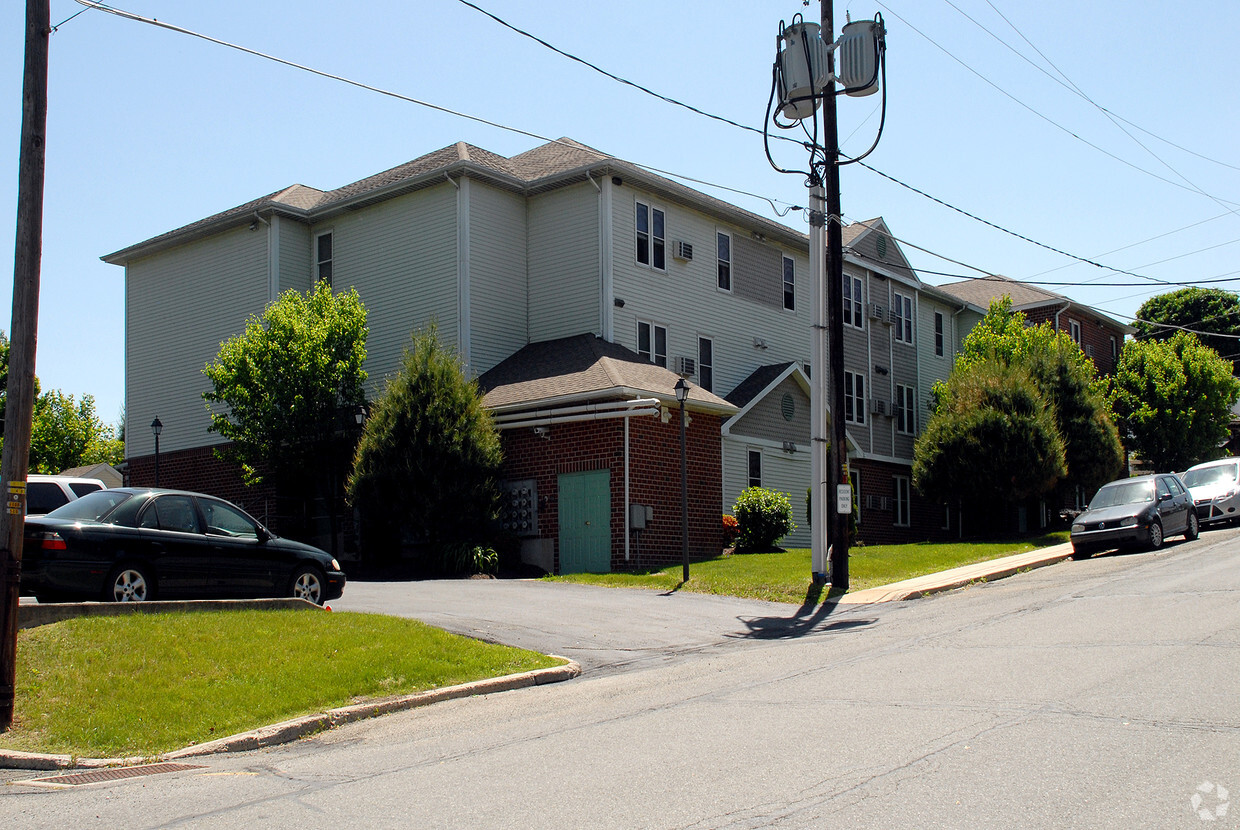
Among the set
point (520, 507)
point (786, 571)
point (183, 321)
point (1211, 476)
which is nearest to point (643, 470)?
point (520, 507)

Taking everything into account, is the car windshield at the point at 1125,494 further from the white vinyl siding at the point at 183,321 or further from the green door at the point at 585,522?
the white vinyl siding at the point at 183,321

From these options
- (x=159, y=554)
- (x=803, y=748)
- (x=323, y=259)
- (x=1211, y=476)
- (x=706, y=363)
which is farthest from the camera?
(x=323, y=259)

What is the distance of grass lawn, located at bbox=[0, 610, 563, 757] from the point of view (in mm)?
8492

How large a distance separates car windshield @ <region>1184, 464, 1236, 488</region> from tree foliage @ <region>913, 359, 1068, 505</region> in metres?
3.09

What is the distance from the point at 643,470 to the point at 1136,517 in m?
9.89

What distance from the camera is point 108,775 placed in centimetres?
754

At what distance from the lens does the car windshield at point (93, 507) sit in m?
12.2

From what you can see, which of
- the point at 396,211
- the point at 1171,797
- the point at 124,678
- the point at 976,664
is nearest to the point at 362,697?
the point at 124,678

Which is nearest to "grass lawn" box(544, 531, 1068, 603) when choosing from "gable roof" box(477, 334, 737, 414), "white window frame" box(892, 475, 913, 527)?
"gable roof" box(477, 334, 737, 414)

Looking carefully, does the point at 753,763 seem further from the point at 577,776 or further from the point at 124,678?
the point at 124,678

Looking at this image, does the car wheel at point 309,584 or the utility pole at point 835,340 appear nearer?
the car wheel at point 309,584

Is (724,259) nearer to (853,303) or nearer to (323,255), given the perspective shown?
(853,303)

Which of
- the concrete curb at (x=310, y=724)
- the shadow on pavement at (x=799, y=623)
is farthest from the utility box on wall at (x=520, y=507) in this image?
the concrete curb at (x=310, y=724)

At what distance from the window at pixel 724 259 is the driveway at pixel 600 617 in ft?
44.2
